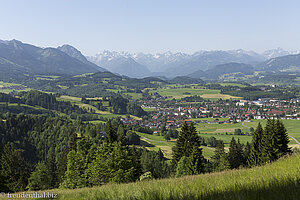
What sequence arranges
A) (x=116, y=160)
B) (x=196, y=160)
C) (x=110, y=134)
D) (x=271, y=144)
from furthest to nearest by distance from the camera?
1. (x=110, y=134)
2. (x=196, y=160)
3. (x=271, y=144)
4. (x=116, y=160)

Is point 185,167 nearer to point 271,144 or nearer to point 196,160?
point 196,160

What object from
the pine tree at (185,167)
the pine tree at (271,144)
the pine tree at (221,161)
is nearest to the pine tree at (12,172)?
the pine tree at (185,167)

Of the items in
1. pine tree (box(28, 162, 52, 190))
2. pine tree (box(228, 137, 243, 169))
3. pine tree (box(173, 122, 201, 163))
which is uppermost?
pine tree (box(173, 122, 201, 163))

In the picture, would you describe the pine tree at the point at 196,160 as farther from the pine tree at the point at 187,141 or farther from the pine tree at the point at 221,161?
the pine tree at the point at 221,161

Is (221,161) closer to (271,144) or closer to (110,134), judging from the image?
(271,144)

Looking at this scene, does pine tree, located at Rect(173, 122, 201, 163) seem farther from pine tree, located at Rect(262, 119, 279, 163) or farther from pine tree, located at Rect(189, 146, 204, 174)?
pine tree, located at Rect(262, 119, 279, 163)

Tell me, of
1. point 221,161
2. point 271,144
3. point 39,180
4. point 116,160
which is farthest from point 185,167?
point 39,180

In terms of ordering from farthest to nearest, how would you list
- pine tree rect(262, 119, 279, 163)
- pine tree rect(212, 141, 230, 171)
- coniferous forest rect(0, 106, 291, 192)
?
pine tree rect(212, 141, 230, 171) → pine tree rect(262, 119, 279, 163) → coniferous forest rect(0, 106, 291, 192)

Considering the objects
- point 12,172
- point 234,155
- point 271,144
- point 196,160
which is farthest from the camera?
point 234,155

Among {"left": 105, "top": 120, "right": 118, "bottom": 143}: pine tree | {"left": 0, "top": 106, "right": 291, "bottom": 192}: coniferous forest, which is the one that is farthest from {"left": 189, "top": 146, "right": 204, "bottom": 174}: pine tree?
{"left": 105, "top": 120, "right": 118, "bottom": 143}: pine tree

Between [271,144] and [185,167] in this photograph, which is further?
[271,144]

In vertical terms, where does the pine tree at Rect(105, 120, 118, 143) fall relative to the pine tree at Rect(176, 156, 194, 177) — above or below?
above

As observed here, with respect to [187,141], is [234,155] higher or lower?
lower

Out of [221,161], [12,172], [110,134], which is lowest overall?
[12,172]
